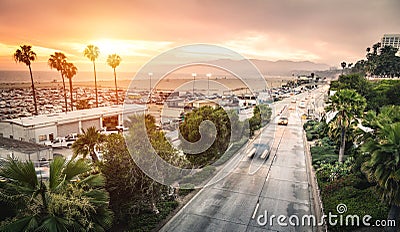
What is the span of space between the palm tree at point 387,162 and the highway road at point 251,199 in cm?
368

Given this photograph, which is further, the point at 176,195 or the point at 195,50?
the point at 176,195

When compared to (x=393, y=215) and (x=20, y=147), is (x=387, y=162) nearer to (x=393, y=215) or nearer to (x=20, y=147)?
(x=393, y=215)

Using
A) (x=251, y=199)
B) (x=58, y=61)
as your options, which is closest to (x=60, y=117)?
(x=58, y=61)

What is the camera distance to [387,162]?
854cm

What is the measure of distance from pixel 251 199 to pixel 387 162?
6794 millimetres

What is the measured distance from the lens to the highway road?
1109 centimetres

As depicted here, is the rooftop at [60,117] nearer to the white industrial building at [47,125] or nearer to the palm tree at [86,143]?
the white industrial building at [47,125]

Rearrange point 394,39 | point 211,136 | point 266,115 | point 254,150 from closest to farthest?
point 211,136 < point 254,150 < point 266,115 < point 394,39

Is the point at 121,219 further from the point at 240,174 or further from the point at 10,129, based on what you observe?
the point at 10,129

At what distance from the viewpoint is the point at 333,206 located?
1176cm

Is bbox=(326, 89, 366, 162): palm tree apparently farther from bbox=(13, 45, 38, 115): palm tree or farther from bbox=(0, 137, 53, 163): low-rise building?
bbox=(13, 45, 38, 115): palm tree

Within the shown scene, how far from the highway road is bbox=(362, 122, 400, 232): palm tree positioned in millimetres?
3675

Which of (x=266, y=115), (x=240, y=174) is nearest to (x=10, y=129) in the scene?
(x=240, y=174)

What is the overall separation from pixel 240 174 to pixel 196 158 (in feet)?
13.0
